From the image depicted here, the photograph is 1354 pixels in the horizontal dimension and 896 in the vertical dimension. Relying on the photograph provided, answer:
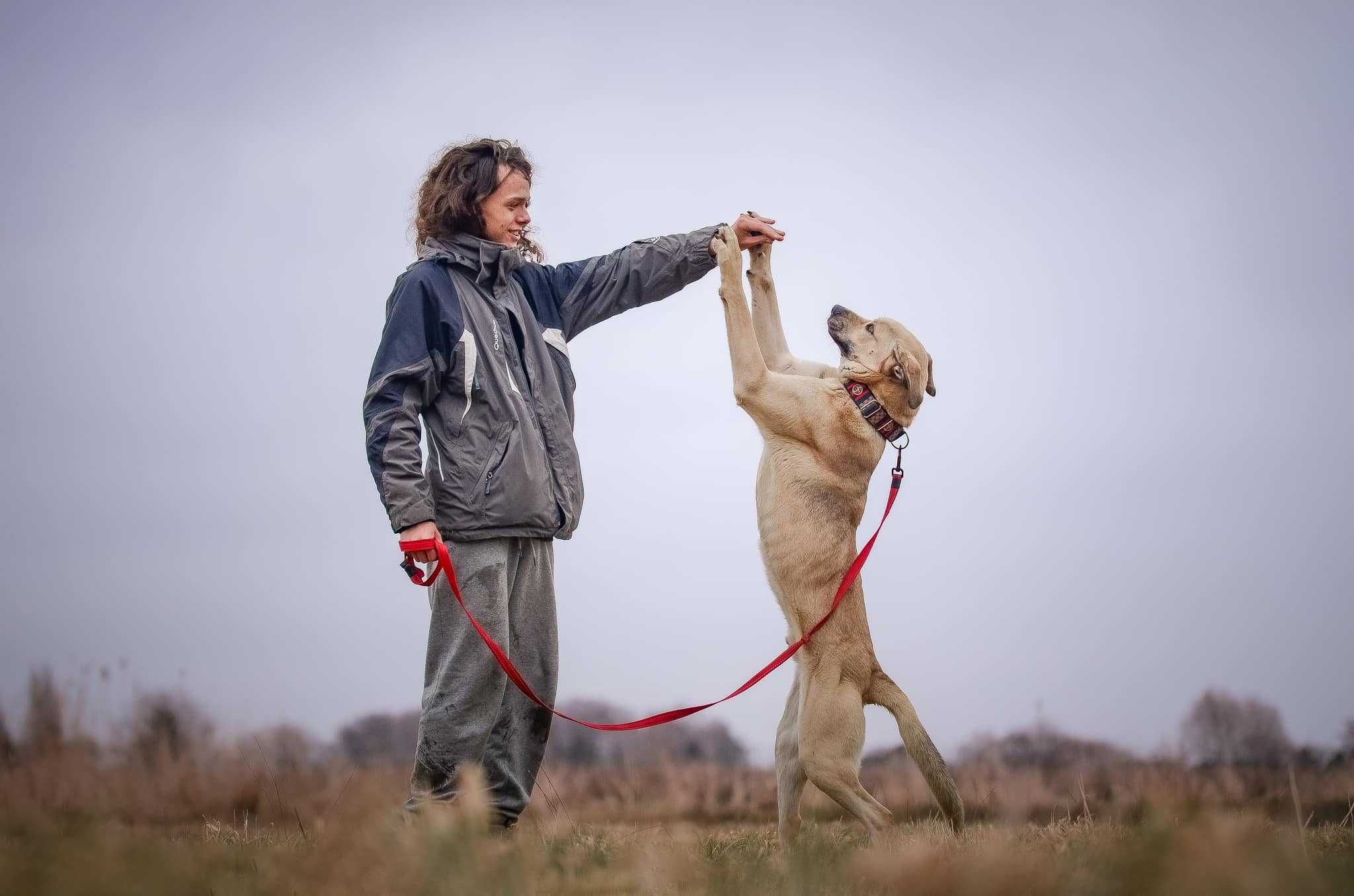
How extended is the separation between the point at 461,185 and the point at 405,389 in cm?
93

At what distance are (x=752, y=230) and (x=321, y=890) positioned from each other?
10.5 ft

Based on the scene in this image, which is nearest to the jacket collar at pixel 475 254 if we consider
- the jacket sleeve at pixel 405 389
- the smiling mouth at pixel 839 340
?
the jacket sleeve at pixel 405 389

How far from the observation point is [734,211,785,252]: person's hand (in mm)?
4508

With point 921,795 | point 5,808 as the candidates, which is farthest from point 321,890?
point 921,795

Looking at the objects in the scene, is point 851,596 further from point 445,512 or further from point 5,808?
point 5,808

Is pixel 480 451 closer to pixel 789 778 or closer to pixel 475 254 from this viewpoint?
pixel 475 254

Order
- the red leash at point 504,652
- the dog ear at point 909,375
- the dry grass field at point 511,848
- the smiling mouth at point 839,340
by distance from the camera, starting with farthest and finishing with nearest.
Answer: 1. the smiling mouth at point 839,340
2. the dog ear at point 909,375
3. the red leash at point 504,652
4. the dry grass field at point 511,848

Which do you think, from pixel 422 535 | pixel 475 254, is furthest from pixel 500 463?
pixel 475 254

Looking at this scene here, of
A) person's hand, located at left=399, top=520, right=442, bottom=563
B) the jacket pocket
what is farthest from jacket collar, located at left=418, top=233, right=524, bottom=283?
person's hand, located at left=399, top=520, right=442, bottom=563

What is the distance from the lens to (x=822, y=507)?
4.47 metres

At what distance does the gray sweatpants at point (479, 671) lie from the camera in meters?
3.71

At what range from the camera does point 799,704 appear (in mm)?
4340

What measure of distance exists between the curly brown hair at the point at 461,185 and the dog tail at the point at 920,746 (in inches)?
99.7

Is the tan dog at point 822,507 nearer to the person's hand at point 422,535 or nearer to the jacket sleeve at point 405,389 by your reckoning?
the jacket sleeve at point 405,389
